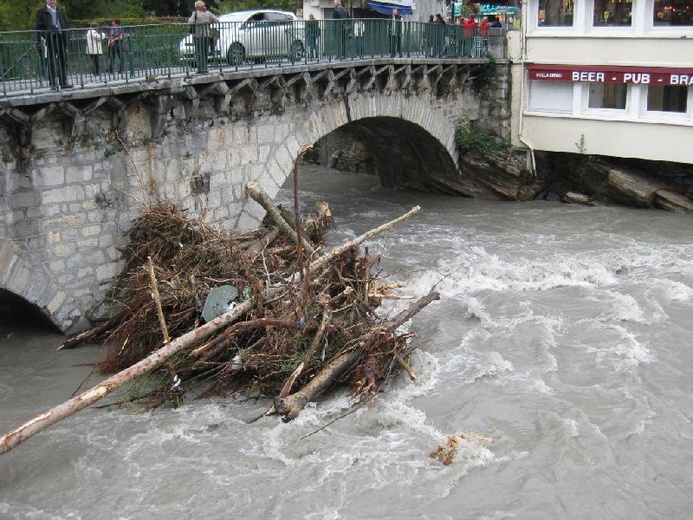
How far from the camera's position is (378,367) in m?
11.6

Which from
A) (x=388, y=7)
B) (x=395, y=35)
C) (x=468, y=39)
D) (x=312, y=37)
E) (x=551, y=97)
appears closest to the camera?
(x=312, y=37)

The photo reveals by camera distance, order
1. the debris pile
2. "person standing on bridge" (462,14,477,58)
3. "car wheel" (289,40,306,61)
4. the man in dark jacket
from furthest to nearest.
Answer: "person standing on bridge" (462,14,477,58) → "car wheel" (289,40,306,61) → the man in dark jacket → the debris pile

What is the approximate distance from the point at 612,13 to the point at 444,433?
14.7 metres

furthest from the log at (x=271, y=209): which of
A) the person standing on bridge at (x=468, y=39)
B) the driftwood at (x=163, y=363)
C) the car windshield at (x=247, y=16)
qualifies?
the person standing on bridge at (x=468, y=39)

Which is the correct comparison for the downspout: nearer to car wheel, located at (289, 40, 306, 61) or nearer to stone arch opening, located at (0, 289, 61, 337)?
car wheel, located at (289, 40, 306, 61)

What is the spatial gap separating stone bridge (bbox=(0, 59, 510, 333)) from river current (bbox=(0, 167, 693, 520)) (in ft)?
4.59

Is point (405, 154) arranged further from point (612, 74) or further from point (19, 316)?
point (19, 316)

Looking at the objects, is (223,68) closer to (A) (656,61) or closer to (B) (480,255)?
(B) (480,255)

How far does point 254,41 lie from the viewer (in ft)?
52.6

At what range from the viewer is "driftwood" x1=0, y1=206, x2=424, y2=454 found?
365 inches

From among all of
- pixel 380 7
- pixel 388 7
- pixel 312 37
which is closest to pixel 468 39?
pixel 312 37

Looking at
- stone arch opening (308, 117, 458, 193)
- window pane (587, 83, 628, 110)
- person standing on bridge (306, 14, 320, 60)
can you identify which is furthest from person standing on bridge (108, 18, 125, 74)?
window pane (587, 83, 628, 110)

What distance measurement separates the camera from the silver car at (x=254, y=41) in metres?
14.8

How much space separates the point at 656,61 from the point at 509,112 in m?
4.15
